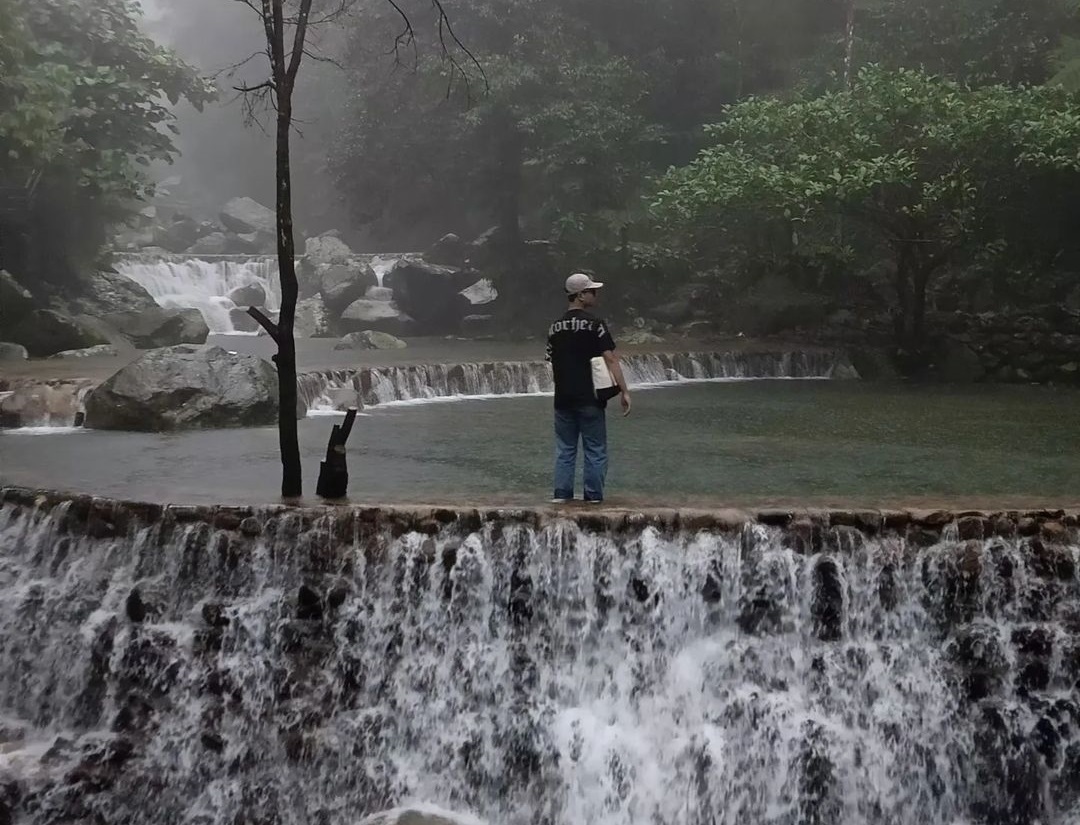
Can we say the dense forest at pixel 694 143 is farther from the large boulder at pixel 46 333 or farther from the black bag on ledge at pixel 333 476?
the black bag on ledge at pixel 333 476

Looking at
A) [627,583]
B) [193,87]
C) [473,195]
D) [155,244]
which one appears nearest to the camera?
[627,583]

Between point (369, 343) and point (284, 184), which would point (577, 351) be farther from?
point (369, 343)

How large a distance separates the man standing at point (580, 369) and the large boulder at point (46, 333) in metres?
15.7

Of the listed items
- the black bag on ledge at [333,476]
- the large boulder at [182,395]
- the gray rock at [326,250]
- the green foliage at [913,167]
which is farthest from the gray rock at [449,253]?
the black bag on ledge at [333,476]

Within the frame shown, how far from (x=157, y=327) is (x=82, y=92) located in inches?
204

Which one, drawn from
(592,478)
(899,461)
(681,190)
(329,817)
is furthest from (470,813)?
(681,190)

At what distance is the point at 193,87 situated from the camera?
1066 inches

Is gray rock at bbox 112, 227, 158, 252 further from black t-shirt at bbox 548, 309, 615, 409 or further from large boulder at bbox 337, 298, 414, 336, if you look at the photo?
black t-shirt at bbox 548, 309, 615, 409

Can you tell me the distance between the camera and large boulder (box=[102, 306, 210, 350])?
23.8m

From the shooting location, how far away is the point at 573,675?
8.09 m

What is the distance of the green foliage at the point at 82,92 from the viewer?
787 inches

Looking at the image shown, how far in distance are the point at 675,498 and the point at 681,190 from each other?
44.4 feet

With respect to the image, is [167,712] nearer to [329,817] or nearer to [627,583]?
[329,817]

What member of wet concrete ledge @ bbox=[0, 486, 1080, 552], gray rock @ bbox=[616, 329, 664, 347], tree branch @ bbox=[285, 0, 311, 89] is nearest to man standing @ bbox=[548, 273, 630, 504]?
wet concrete ledge @ bbox=[0, 486, 1080, 552]
